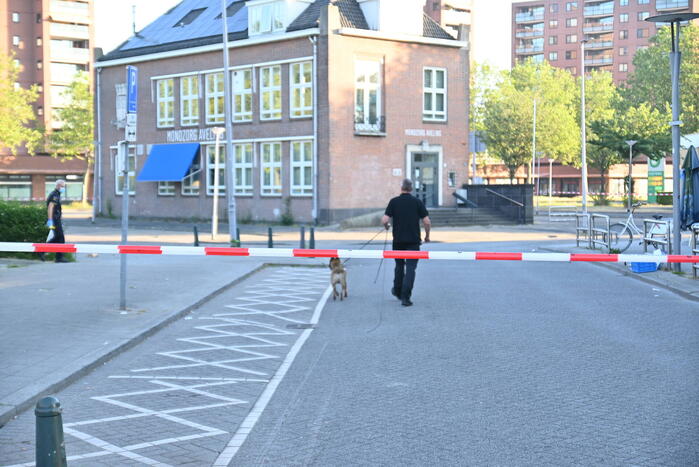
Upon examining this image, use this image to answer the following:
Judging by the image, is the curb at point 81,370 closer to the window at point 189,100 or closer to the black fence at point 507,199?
the black fence at point 507,199

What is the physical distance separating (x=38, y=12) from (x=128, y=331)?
7848 cm

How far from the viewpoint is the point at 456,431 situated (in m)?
6.05

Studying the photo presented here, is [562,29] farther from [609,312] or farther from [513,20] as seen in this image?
[609,312]

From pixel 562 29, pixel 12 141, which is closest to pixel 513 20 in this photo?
pixel 562 29

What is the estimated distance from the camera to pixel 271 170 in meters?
40.9

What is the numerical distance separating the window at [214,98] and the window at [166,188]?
13.9ft

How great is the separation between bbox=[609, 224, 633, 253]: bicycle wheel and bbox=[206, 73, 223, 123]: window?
24282mm

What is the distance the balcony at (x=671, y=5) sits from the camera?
108 meters

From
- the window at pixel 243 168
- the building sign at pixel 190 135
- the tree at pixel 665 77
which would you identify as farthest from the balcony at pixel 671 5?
the window at pixel 243 168

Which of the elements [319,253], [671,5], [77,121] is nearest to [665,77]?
[671,5]

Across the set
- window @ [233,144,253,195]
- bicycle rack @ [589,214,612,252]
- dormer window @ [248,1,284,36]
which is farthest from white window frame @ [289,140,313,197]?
bicycle rack @ [589,214,612,252]

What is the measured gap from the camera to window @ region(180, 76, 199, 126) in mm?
44125

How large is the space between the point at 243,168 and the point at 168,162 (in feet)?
15.0

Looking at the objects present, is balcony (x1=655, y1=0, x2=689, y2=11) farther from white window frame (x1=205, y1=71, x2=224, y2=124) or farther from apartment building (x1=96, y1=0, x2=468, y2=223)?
white window frame (x1=205, y1=71, x2=224, y2=124)
